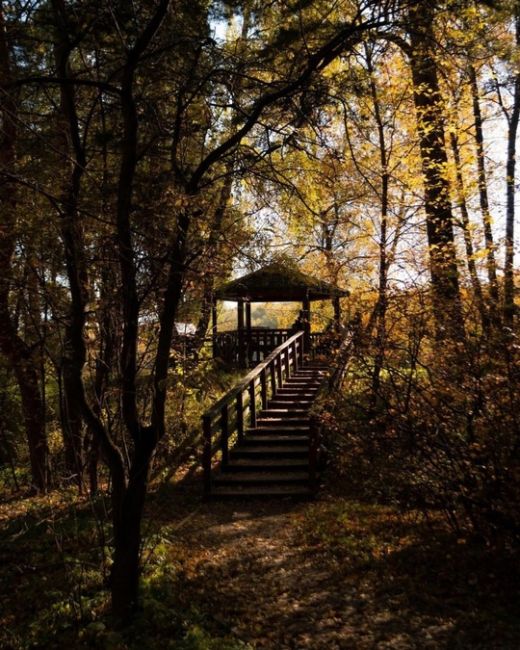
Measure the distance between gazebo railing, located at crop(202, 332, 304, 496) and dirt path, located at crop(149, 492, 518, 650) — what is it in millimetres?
1274

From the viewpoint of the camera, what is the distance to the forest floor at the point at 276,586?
3.87m

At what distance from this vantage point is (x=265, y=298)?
16109mm

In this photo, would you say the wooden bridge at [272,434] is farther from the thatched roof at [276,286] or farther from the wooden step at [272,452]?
the thatched roof at [276,286]

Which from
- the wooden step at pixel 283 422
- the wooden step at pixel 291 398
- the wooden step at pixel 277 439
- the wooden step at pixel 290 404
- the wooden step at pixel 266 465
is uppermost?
the wooden step at pixel 291 398

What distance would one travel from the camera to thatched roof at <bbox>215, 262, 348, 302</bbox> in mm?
13945


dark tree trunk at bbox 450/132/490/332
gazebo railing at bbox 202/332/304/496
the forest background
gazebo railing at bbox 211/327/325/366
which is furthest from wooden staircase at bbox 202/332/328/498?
gazebo railing at bbox 211/327/325/366

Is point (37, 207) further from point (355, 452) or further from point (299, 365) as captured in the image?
point (299, 365)

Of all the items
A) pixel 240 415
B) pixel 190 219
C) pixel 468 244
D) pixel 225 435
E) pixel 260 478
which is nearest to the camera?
pixel 190 219

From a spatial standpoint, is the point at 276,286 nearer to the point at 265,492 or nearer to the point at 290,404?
the point at 290,404

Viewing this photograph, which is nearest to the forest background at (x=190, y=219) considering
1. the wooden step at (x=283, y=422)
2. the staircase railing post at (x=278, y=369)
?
the wooden step at (x=283, y=422)

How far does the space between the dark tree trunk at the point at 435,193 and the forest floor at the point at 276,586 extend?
88.7 inches

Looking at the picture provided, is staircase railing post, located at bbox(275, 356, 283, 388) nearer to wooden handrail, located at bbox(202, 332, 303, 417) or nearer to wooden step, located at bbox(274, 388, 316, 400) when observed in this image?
wooden step, located at bbox(274, 388, 316, 400)

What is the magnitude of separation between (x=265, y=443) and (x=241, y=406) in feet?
2.63

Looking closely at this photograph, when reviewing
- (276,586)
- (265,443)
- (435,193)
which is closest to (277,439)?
(265,443)
